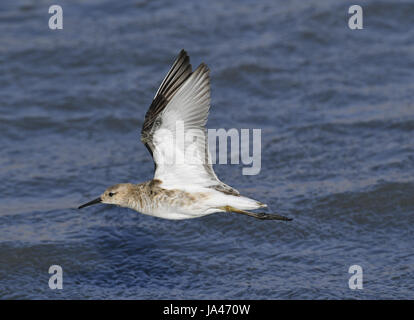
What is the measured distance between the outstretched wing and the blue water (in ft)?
5.00

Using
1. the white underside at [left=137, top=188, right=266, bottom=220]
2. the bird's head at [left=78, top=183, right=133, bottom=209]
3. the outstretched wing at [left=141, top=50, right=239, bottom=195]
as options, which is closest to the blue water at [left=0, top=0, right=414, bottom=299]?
the bird's head at [left=78, top=183, right=133, bottom=209]

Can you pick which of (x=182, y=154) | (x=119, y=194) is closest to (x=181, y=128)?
(x=182, y=154)

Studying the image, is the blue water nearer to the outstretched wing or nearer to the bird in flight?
the bird in flight

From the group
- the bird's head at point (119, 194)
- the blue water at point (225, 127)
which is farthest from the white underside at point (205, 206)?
the blue water at point (225, 127)

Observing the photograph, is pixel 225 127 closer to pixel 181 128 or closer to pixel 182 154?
pixel 182 154

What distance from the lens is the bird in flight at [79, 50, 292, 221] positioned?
23.2ft

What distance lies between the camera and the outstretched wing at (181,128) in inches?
278

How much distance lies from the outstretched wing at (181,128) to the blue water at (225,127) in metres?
1.52

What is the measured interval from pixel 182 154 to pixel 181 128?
0.90 feet

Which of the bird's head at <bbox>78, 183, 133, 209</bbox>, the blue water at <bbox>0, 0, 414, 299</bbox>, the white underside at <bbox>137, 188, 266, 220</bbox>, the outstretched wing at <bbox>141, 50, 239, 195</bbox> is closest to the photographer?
the outstretched wing at <bbox>141, 50, 239, 195</bbox>

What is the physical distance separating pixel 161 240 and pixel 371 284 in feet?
7.98

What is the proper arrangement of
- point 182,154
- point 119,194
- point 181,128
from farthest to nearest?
point 119,194
point 182,154
point 181,128

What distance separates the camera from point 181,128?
23.5 ft
